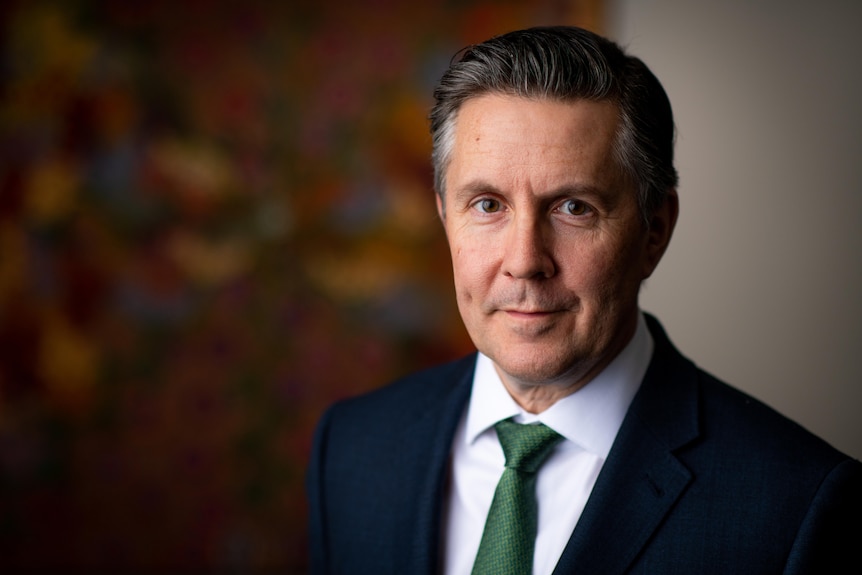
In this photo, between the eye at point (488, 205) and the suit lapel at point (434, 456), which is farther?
the suit lapel at point (434, 456)

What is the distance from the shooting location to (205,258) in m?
3.34

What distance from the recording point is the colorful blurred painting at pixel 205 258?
10.8 feet

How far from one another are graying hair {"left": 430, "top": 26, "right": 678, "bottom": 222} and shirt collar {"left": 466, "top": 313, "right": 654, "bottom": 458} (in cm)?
26

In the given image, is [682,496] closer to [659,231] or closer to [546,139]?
[659,231]

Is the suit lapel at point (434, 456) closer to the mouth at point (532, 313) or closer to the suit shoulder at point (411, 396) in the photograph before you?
the suit shoulder at point (411, 396)

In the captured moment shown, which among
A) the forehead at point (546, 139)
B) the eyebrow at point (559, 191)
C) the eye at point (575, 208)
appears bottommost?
the eye at point (575, 208)

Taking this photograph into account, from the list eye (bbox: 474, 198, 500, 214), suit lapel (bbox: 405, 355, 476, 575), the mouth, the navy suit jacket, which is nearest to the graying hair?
eye (bbox: 474, 198, 500, 214)

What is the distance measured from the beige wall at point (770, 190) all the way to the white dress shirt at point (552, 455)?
196 centimetres

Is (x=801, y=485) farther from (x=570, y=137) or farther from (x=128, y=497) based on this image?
(x=128, y=497)

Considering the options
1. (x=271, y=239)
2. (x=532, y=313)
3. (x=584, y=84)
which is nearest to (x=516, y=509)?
(x=532, y=313)

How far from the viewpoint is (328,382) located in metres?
3.42

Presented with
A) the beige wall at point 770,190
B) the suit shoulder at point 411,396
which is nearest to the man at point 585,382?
the suit shoulder at point 411,396

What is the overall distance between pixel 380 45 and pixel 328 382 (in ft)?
4.45

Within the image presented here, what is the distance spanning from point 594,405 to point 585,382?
42mm
